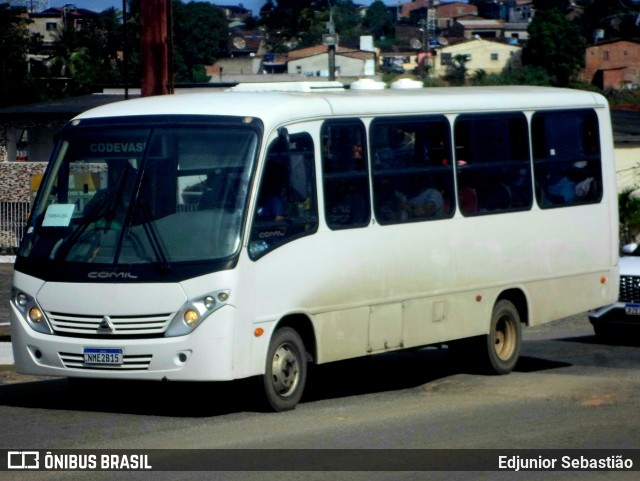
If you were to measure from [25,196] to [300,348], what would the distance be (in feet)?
102

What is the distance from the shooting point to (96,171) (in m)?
11.2

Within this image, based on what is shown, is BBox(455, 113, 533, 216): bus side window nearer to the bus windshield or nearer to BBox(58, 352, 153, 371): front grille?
the bus windshield

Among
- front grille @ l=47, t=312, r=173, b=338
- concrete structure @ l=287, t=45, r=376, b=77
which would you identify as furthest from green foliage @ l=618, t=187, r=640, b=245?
concrete structure @ l=287, t=45, r=376, b=77

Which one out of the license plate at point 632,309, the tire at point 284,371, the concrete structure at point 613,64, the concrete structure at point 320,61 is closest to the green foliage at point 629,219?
the license plate at point 632,309

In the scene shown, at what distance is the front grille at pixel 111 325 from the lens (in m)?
10.5

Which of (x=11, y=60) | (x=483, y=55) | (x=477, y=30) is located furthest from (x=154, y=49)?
(x=477, y=30)

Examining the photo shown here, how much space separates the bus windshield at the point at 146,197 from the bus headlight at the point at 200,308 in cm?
32

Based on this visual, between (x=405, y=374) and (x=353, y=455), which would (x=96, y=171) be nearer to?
(x=353, y=455)

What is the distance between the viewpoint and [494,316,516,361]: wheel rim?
14133 millimetres

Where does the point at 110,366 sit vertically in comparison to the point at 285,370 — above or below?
above

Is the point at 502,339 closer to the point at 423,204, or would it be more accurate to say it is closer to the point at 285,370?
the point at 423,204

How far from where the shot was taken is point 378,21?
6983 inches

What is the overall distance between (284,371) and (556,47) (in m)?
102

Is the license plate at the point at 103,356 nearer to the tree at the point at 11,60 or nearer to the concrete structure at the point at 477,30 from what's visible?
the tree at the point at 11,60
